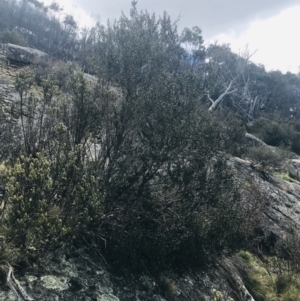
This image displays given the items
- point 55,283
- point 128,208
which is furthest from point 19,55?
point 55,283

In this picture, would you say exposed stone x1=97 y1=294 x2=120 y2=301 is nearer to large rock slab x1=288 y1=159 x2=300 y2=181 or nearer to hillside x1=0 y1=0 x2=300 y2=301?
hillside x1=0 y1=0 x2=300 y2=301

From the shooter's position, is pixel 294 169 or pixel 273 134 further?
pixel 273 134

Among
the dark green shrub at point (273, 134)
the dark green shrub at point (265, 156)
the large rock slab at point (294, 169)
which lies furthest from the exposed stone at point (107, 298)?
the dark green shrub at point (273, 134)

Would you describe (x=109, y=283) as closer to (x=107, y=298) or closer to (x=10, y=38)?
(x=107, y=298)

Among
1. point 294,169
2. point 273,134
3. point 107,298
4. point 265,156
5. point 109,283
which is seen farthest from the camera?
point 273,134

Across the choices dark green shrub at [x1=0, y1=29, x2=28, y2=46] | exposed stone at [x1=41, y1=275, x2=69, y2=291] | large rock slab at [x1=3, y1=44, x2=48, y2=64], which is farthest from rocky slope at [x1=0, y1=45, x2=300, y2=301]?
dark green shrub at [x1=0, y1=29, x2=28, y2=46]

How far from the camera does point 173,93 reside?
21.0ft

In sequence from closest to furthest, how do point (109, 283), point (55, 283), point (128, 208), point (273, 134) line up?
point (55, 283) → point (109, 283) → point (128, 208) → point (273, 134)

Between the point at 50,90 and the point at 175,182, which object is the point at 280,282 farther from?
the point at 50,90

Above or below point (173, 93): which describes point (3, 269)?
below

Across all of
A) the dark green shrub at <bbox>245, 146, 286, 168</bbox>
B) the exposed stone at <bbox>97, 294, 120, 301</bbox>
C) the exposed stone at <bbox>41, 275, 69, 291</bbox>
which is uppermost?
the dark green shrub at <bbox>245, 146, 286, 168</bbox>

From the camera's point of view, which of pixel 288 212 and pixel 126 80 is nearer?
pixel 126 80

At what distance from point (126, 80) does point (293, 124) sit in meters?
20.9

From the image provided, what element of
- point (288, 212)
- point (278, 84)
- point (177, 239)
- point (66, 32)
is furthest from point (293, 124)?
point (66, 32)
